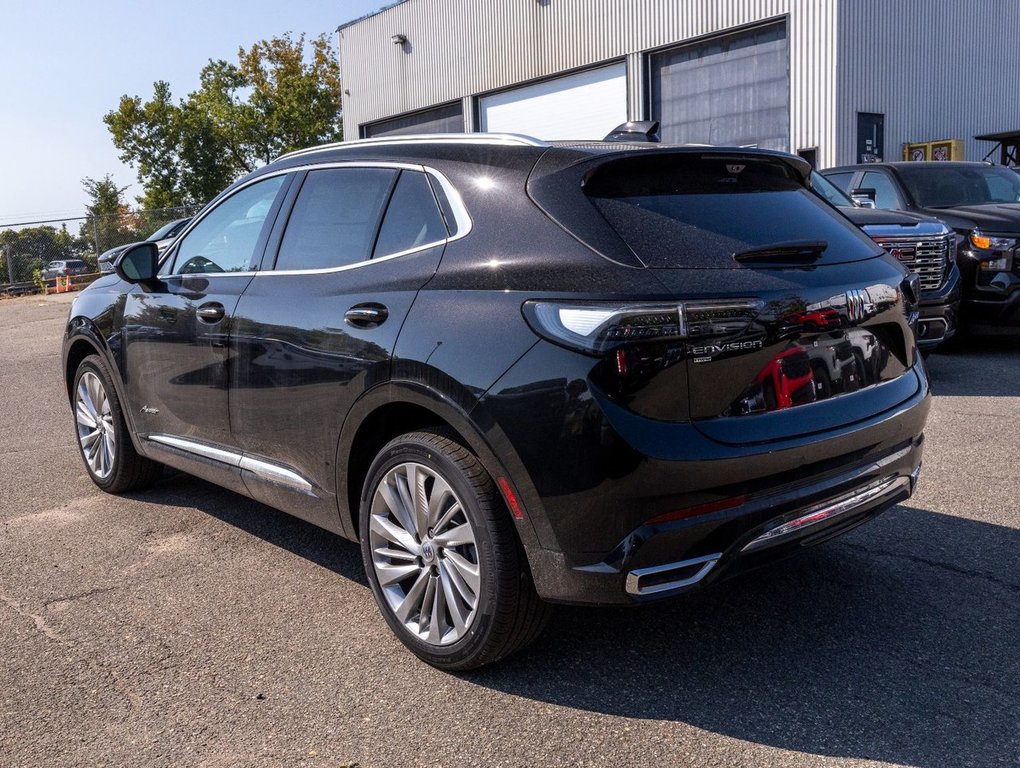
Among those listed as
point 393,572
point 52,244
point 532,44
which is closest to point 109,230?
point 52,244

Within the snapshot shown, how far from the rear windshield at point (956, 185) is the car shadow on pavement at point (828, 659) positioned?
668cm

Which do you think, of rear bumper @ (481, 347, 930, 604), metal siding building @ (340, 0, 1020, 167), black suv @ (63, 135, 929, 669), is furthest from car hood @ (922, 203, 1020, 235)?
metal siding building @ (340, 0, 1020, 167)

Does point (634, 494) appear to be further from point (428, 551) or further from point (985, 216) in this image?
point (985, 216)

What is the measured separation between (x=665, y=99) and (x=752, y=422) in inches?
884

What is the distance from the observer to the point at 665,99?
944 inches

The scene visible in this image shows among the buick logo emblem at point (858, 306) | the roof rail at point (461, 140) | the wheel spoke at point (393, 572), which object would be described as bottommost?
the wheel spoke at point (393, 572)

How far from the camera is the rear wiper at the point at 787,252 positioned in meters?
3.00

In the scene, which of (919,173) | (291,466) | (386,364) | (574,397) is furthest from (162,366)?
(919,173)

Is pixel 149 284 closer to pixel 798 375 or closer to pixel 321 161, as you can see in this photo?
pixel 321 161

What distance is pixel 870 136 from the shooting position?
2125cm

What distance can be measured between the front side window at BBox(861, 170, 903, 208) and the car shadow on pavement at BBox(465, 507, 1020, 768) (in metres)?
6.65

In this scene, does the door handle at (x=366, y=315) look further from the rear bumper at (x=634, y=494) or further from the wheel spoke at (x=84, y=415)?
the wheel spoke at (x=84, y=415)

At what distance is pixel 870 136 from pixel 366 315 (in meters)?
20.3

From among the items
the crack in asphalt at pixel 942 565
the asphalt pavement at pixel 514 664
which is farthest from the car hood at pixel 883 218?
Answer: the crack in asphalt at pixel 942 565
